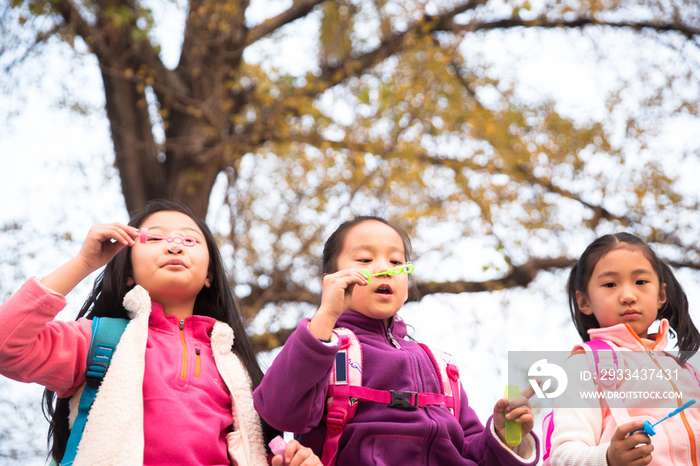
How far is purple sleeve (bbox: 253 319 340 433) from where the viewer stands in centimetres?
194

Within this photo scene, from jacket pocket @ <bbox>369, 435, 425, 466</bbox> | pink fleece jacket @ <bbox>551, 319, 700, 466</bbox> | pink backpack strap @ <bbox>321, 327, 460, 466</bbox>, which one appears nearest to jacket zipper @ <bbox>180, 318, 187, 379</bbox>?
pink backpack strap @ <bbox>321, 327, 460, 466</bbox>

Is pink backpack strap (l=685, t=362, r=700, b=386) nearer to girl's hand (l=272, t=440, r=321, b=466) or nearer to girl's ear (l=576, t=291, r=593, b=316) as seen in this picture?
girl's ear (l=576, t=291, r=593, b=316)

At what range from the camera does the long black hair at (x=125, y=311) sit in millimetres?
2238

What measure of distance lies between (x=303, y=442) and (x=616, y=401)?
106cm

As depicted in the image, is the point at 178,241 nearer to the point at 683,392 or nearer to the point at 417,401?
the point at 417,401

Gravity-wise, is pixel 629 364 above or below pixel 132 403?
above

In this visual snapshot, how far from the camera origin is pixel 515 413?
6.82 ft

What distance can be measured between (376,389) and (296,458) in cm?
43

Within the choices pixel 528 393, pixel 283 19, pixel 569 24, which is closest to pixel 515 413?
pixel 528 393

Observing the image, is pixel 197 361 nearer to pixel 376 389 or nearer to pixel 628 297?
pixel 376 389

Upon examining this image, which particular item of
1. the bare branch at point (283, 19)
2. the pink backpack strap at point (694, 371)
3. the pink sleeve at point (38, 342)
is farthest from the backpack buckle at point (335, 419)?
the bare branch at point (283, 19)

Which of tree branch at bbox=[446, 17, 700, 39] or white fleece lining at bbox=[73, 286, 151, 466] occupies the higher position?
tree branch at bbox=[446, 17, 700, 39]

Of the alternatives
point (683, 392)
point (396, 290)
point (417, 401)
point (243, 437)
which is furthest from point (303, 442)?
point (683, 392)

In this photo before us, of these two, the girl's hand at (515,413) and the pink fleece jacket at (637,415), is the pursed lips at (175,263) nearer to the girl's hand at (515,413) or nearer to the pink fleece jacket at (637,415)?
the girl's hand at (515,413)
